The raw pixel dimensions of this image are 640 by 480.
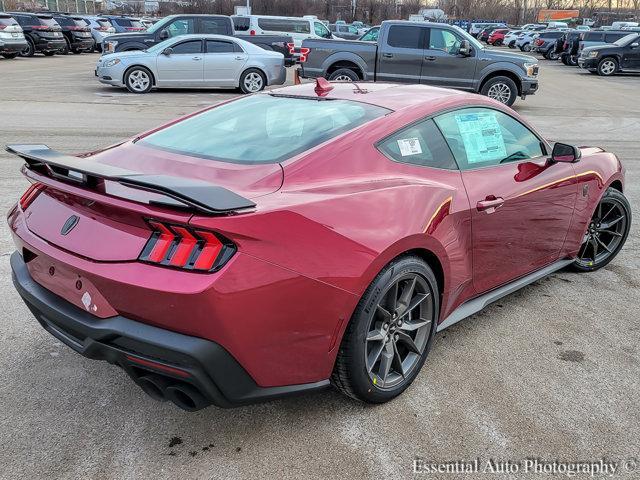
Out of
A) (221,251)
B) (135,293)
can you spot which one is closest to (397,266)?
(221,251)

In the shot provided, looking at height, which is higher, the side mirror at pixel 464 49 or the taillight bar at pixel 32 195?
the taillight bar at pixel 32 195

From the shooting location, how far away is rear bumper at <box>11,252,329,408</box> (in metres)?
2.14

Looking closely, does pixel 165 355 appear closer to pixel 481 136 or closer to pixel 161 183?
pixel 161 183

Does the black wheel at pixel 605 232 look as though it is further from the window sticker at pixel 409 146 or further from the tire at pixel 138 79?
the tire at pixel 138 79

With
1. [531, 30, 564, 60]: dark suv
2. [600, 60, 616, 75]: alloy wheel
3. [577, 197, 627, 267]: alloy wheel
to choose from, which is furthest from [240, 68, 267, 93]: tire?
[531, 30, 564, 60]: dark suv

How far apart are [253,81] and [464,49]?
5637 mm

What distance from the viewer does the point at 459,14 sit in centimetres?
10675

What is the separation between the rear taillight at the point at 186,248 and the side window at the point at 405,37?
44.2 feet

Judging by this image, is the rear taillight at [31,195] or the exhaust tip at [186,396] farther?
the rear taillight at [31,195]

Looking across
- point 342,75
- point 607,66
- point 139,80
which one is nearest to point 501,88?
point 342,75

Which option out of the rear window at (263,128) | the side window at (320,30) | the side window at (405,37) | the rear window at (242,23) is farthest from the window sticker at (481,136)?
the side window at (320,30)

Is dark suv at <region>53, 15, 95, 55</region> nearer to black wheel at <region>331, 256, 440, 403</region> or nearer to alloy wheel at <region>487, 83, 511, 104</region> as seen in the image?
alloy wheel at <region>487, 83, 511, 104</region>

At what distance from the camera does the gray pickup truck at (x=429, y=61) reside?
46.9 ft

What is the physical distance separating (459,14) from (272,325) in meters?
115
